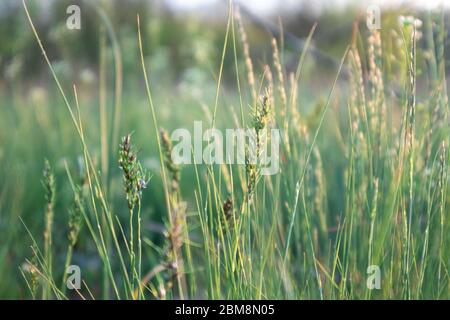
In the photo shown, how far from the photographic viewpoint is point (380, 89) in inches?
45.6

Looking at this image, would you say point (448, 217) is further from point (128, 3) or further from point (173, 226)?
point (128, 3)
